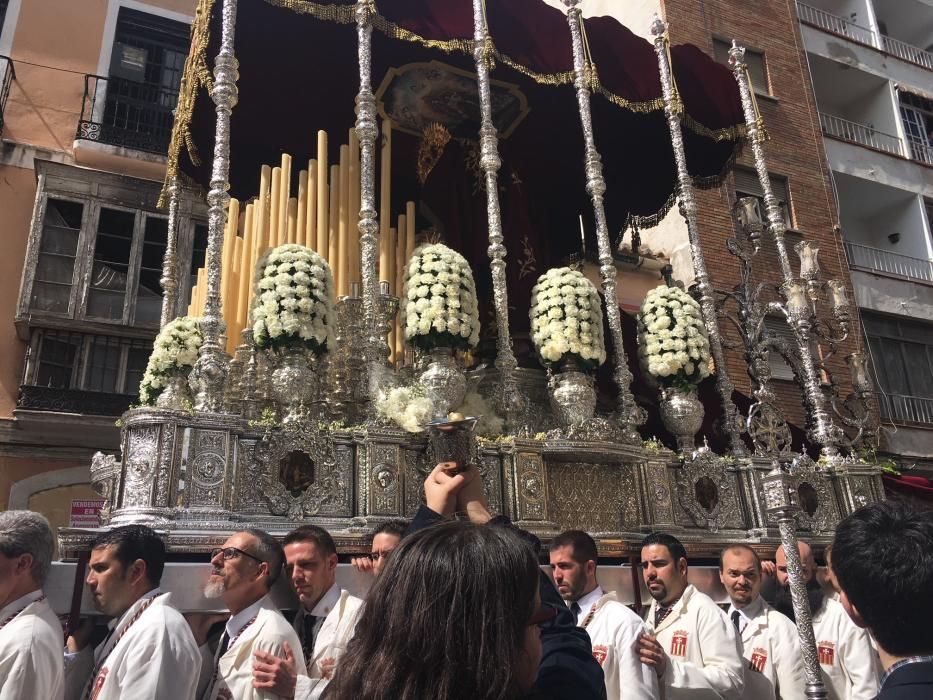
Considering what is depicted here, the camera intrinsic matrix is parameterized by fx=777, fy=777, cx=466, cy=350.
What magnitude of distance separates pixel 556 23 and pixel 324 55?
2.61 metres

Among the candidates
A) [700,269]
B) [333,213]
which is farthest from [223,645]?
[700,269]

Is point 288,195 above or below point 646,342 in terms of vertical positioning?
above

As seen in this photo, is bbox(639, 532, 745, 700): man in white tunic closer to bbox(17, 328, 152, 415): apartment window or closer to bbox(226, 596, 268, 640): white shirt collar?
bbox(226, 596, 268, 640): white shirt collar

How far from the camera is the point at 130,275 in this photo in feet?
44.4

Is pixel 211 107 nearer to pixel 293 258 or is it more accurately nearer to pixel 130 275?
pixel 293 258

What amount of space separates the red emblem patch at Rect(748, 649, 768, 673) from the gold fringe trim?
18.7ft

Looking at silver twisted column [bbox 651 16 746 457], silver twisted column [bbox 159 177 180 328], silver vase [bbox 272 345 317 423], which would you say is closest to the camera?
silver vase [bbox 272 345 317 423]

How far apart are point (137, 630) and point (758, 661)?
11.4 ft

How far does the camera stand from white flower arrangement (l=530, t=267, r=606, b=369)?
7.02 metres

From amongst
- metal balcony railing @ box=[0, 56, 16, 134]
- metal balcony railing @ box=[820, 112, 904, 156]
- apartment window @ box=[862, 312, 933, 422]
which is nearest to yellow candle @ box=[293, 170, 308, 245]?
metal balcony railing @ box=[0, 56, 16, 134]

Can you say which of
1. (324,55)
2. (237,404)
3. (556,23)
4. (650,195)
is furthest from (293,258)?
(650,195)

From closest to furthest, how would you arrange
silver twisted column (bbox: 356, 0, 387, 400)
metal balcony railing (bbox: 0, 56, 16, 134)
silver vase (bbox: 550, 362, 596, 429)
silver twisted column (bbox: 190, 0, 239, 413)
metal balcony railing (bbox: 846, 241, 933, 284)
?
silver twisted column (bbox: 190, 0, 239, 413), silver twisted column (bbox: 356, 0, 387, 400), silver vase (bbox: 550, 362, 596, 429), metal balcony railing (bbox: 0, 56, 16, 134), metal balcony railing (bbox: 846, 241, 933, 284)

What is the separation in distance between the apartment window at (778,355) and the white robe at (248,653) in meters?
12.4

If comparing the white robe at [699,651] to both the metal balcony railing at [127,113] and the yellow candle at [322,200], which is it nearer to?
the yellow candle at [322,200]
